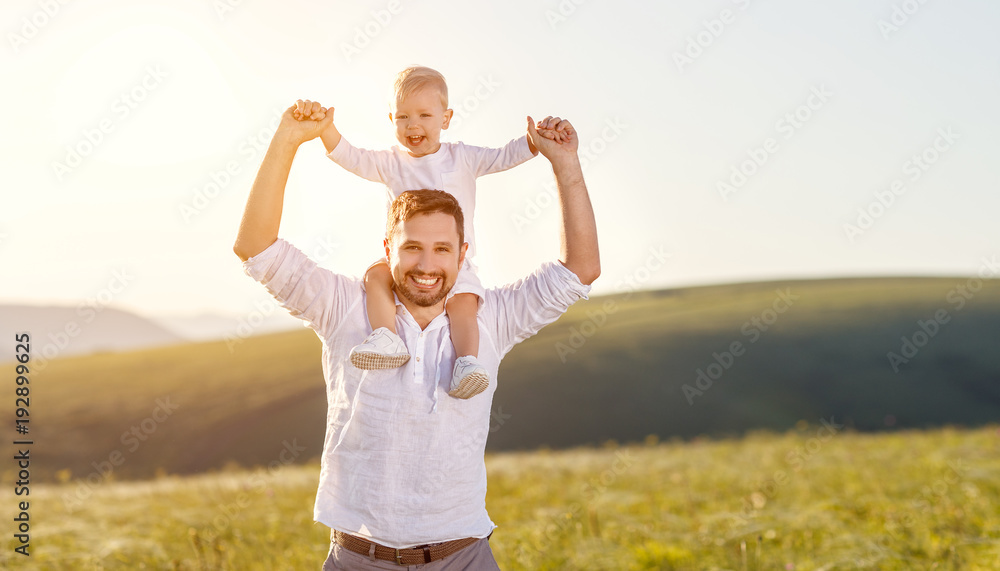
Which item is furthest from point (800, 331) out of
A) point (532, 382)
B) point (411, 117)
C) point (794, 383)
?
point (411, 117)

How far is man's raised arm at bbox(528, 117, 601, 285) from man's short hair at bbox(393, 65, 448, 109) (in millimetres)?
1070

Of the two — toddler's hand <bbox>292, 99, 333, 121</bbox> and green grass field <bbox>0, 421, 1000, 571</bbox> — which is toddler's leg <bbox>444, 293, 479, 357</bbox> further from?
green grass field <bbox>0, 421, 1000, 571</bbox>

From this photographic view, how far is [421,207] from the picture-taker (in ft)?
9.57

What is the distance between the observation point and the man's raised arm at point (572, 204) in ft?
10.2

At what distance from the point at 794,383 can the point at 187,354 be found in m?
34.9

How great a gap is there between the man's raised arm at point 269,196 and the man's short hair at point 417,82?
45.0 inches

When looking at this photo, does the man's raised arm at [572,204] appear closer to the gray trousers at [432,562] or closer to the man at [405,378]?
the man at [405,378]

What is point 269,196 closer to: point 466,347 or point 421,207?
point 421,207

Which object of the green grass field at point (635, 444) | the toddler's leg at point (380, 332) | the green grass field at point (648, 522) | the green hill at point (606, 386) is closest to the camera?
the toddler's leg at point (380, 332)

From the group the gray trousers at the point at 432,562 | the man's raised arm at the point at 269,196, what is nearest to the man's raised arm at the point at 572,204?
the man's raised arm at the point at 269,196

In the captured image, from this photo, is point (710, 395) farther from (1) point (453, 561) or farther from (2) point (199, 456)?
(1) point (453, 561)

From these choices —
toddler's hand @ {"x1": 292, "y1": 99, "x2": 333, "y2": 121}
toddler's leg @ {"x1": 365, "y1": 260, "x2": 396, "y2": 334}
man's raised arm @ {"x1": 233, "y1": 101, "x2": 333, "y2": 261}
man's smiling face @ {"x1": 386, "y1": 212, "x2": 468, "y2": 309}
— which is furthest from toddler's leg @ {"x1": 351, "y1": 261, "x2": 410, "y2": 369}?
toddler's hand @ {"x1": 292, "y1": 99, "x2": 333, "y2": 121}

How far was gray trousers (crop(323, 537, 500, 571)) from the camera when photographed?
9.29 feet

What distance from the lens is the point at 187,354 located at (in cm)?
4441
